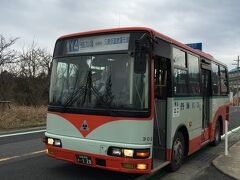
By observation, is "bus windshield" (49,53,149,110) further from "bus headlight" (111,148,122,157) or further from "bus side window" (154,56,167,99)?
"bus side window" (154,56,167,99)

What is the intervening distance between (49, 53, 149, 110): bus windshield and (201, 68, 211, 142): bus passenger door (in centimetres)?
407

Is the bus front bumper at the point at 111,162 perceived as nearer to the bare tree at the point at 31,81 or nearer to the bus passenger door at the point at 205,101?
the bus passenger door at the point at 205,101

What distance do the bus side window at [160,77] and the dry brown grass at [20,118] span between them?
431 inches

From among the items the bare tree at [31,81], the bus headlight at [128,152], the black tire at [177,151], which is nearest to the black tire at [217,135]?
the black tire at [177,151]

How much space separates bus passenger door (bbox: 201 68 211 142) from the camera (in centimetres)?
965

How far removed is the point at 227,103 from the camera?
A: 42.4 ft

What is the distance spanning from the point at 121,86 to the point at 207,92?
4825 mm

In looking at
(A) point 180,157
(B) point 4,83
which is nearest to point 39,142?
(A) point 180,157

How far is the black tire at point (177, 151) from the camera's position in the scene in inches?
292

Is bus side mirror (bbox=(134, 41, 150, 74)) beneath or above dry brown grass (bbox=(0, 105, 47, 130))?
above

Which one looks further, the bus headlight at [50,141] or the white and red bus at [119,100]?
the bus headlight at [50,141]

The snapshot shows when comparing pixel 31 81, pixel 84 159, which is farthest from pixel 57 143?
pixel 31 81

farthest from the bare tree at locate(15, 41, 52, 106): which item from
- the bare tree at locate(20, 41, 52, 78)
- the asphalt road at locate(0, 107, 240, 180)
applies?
the asphalt road at locate(0, 107, 240, 180)

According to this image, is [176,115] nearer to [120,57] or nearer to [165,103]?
[165,103]
